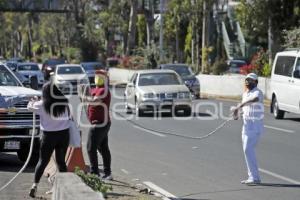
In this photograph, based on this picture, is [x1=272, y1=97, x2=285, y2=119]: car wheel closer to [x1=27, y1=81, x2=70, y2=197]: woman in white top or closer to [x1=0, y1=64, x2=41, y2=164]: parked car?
[x1=0, y1=64, x2=41, y2=164]: parked car

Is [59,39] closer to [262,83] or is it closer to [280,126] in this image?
[262,83]

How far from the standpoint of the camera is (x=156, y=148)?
58.4 feet

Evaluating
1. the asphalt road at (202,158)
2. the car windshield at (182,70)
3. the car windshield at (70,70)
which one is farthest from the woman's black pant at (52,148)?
the car windshield at (70,70)

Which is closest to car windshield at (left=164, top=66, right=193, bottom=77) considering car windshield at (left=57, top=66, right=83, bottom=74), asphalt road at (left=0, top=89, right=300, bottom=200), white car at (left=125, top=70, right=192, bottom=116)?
car windshield at (left=57, top=66, right=83, bottom=74)

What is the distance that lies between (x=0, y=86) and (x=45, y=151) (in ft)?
15.4

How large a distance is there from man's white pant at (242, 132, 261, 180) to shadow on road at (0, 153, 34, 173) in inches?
171

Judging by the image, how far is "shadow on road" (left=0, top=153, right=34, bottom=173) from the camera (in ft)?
48.5

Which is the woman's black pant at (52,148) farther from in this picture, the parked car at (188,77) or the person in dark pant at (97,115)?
the parked car at (188,77)

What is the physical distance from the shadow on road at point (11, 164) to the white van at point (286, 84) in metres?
10.3

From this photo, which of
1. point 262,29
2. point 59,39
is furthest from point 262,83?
point 59,39

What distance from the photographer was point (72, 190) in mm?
8172

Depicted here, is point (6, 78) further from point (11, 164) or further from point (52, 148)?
point (52, 148)

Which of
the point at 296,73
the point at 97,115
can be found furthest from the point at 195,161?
the point at 296,73

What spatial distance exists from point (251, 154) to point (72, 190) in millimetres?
5074
